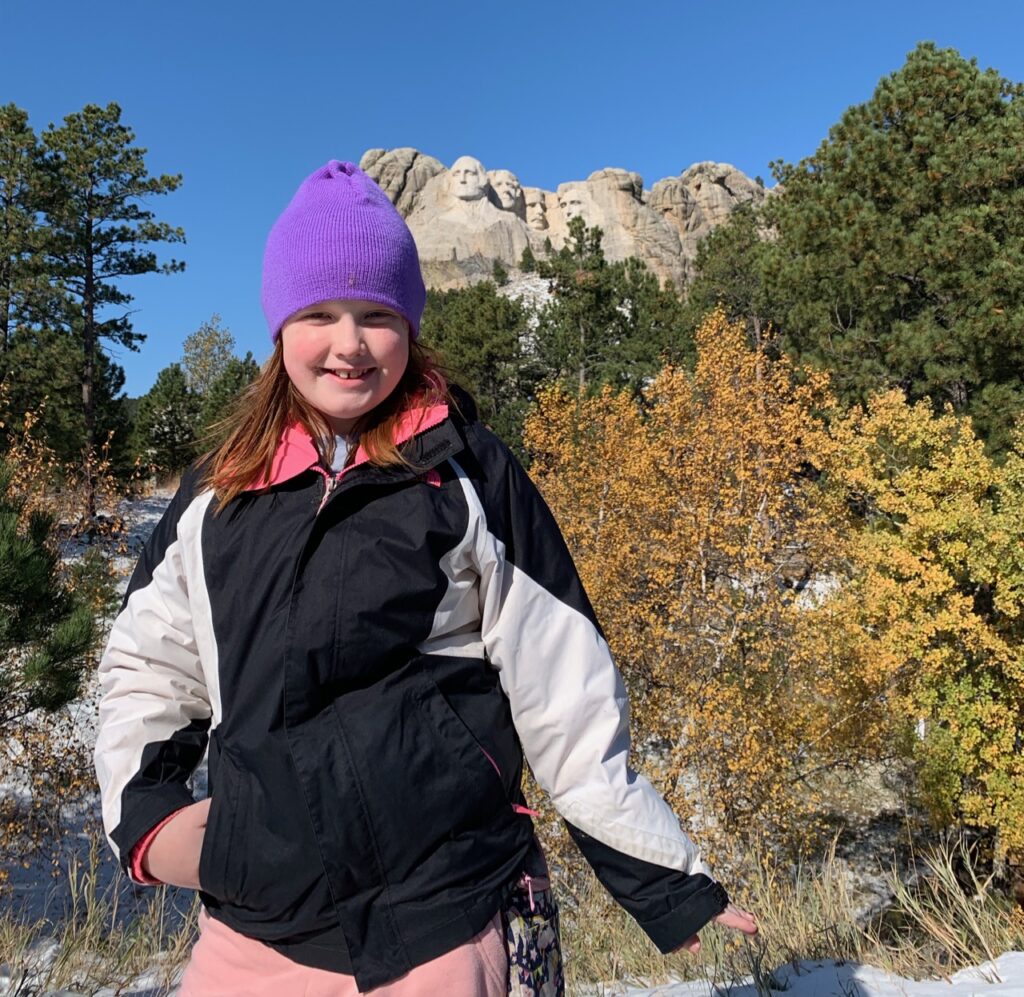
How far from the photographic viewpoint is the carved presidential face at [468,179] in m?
69.4

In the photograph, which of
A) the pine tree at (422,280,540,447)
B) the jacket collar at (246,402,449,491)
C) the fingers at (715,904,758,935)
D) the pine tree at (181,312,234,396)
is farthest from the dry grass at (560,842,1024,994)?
the pine tree at (181,312,234,396)

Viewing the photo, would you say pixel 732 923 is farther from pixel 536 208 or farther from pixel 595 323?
pixel 536 208

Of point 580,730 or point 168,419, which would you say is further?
point 168,419

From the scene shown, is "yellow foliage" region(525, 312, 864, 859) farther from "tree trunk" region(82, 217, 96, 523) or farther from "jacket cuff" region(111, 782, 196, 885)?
"tree trunk" region(82, 217, 96, 523)

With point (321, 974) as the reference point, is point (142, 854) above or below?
above

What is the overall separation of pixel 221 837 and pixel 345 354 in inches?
29.4

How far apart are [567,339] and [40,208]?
42.0 feet

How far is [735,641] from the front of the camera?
11.8m

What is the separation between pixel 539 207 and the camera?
248ft

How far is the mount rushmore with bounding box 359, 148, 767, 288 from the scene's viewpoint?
6550cm

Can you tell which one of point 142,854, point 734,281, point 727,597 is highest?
point 734,281

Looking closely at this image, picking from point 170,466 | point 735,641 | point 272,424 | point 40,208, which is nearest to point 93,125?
point 40,208

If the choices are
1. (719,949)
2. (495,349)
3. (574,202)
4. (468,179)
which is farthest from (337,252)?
(574,202)

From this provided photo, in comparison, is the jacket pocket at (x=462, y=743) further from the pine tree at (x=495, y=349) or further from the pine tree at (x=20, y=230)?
the pine tree at (x=495, y=349)
